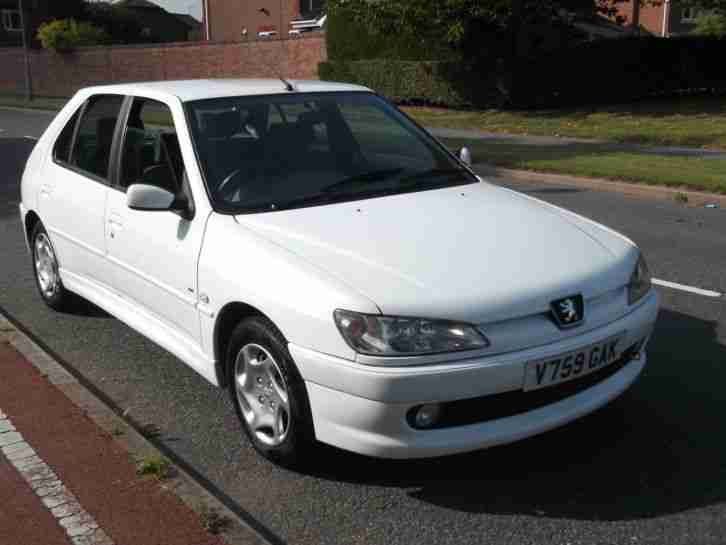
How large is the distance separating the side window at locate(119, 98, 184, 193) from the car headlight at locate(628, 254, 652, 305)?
91.3 inches

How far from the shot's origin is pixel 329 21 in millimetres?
32219

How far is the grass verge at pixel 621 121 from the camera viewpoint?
1767 cm

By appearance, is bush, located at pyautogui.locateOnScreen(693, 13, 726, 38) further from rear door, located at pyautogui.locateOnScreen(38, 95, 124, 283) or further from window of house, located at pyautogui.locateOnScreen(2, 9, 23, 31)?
window of house, located at pyautogui.locateOnScreen(2, 9, 23, 31)

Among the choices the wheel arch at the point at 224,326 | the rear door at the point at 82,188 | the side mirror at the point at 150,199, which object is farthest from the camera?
the rear door at the point at 82,188

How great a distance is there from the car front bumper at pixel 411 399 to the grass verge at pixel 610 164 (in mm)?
8102

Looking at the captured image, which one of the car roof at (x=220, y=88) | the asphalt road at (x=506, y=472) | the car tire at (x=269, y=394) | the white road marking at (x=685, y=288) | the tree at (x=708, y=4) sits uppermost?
the tree at (x=708, y=4)

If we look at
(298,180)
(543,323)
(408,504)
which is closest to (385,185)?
(298,180)

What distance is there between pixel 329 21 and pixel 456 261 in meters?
30.0

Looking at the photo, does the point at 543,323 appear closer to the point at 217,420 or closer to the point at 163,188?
the point at 217,420

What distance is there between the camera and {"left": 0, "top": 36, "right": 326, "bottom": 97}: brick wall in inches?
1428

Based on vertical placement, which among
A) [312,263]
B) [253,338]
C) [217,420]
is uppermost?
[312,263]

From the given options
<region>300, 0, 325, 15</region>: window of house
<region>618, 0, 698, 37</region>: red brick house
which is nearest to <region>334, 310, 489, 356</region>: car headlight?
<region>300, 0, 325, 15</region>: window of house

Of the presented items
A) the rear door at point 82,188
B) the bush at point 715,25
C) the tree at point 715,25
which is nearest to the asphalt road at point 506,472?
the rear door at point 82,188

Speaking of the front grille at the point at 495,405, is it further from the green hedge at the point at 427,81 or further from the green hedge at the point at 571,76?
the green hedge at the point at 427,81
